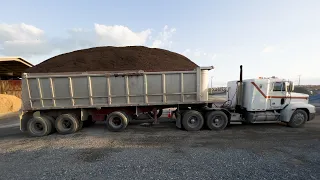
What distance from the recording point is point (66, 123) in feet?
27.1

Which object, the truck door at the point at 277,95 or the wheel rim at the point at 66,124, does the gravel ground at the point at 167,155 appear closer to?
the wheel rim at the point at 66,124

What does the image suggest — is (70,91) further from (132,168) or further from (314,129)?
(314,129)

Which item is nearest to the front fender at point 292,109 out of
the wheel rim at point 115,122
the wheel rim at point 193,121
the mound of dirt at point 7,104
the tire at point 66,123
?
the wheel rim at point 193,121

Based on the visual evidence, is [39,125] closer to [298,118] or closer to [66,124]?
[66,124]

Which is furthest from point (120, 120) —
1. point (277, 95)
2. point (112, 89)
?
point (277, 95)

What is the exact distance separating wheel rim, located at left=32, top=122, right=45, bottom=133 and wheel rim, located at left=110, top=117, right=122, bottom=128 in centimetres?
329

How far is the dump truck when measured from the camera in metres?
7.91

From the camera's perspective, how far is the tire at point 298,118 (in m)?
8.24

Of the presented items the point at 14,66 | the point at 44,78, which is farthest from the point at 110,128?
the point at 14,66

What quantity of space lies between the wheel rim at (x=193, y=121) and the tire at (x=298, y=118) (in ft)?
15.4

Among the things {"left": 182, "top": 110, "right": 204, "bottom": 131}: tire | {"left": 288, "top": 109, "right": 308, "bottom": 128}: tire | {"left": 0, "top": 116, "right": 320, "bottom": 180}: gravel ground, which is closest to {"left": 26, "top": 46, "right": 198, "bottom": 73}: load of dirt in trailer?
{"left": 182, "top": 110, "right": 204, "bottom": 131}: tire

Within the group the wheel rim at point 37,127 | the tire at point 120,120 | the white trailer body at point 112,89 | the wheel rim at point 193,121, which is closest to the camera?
the white trailer body at point 112,89

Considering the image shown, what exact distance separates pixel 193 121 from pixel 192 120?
71 millimetres

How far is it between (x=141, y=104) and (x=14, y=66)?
82.3ft
